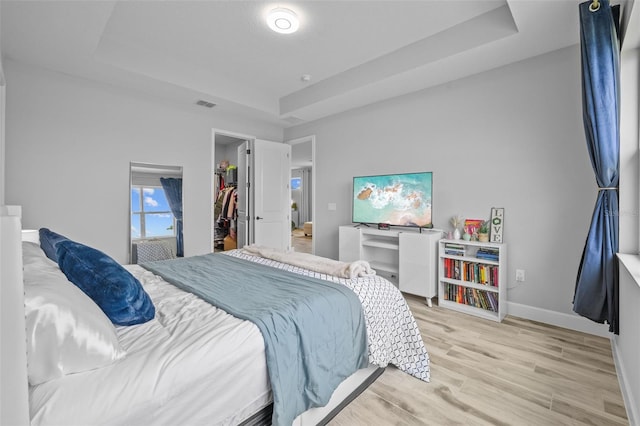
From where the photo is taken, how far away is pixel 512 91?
290 centimetres

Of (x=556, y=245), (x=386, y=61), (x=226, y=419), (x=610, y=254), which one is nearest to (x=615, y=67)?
(x=610, y=254)

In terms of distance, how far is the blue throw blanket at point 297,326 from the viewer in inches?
49.3

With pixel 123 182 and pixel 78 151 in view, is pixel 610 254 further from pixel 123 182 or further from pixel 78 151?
pixel 78 151

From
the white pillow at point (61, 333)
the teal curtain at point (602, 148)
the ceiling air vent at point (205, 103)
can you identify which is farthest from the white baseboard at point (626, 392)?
the ceiling air vent at point (205, 103)

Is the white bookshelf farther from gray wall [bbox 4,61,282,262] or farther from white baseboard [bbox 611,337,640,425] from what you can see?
gray wall [bbox 4,61,282,262]

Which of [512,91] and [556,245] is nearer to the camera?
[556,245]

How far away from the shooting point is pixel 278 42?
2.94m

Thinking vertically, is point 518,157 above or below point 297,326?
above

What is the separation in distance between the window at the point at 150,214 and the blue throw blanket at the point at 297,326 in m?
1.96

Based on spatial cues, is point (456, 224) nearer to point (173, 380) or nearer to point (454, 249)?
point (454, 249)

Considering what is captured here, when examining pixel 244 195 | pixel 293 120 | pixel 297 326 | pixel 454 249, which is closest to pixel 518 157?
pixel 454 249

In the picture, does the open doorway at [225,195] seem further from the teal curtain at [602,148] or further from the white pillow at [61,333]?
the teal curtain at [602,148]

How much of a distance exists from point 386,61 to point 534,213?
7.04ft

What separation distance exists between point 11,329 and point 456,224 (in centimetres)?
336
